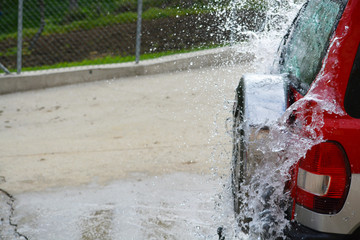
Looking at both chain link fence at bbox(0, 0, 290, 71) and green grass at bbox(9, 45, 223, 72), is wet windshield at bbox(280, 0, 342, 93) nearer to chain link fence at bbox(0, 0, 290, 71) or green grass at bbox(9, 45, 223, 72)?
chain link fence at bbox(0, 0, 290, 71)

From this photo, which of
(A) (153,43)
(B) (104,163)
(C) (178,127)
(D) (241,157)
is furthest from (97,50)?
(D) (241,157)

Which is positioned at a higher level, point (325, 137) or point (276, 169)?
point (325, 137)

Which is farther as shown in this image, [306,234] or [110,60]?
[110,60]

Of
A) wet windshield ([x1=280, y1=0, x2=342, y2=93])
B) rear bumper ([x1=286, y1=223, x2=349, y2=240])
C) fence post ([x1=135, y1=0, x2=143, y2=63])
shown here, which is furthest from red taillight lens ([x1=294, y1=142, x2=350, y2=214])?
fence post ([x1=135, y1=0, x2=143, y2=63])

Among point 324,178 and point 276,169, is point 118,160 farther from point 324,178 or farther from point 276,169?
point 324,178

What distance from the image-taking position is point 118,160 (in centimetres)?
593

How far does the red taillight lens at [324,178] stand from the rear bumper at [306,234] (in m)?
0.10

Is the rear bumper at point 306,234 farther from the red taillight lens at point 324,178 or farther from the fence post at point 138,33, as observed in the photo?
the fence post at point 138,33

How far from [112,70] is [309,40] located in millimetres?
6686

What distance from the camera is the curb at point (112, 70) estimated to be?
360 inches

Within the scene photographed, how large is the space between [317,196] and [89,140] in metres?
4.32

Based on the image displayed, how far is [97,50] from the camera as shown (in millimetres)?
11539

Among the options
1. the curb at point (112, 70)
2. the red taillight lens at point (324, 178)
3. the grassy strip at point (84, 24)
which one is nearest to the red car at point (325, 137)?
the red taillight lens at point (324, 178)

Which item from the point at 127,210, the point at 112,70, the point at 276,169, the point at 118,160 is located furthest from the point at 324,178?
the point at 112,70
